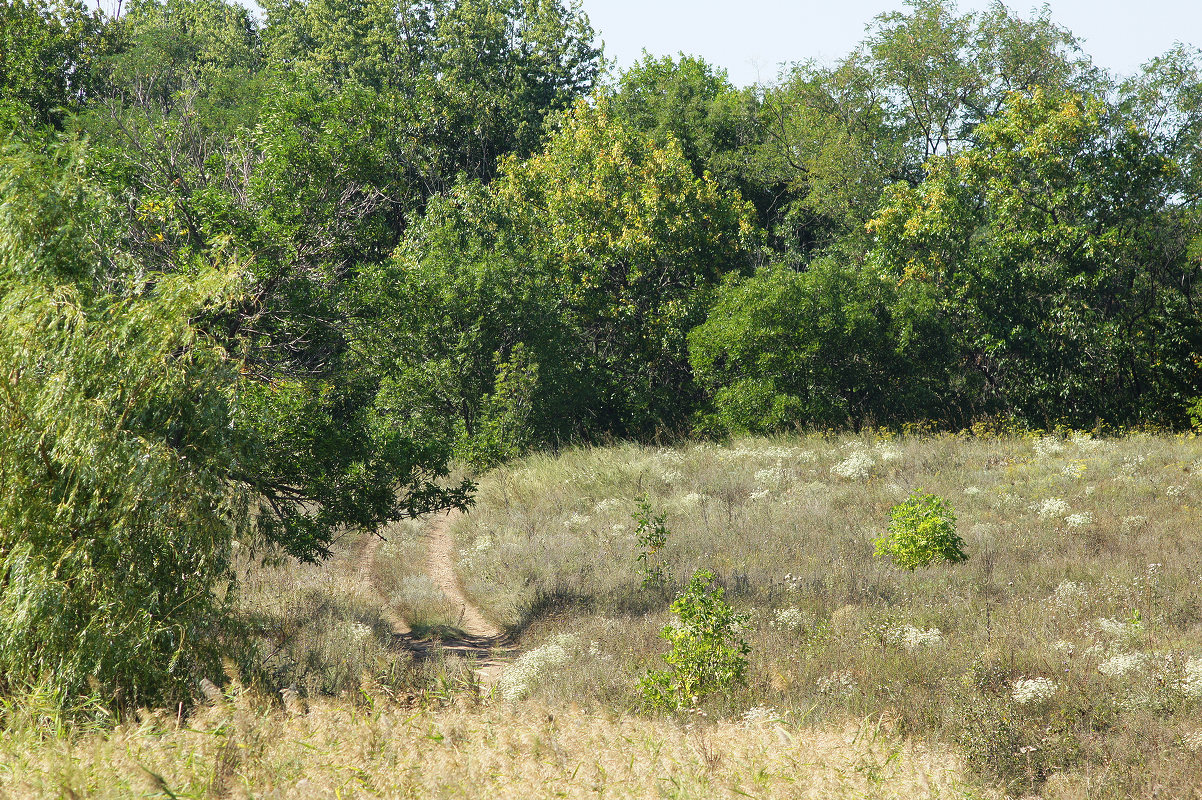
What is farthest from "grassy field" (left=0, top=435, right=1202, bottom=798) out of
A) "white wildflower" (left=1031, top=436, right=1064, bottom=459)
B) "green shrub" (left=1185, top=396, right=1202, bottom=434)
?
"green shrub" (left=1185, top=396, right=1202, bottom=434)

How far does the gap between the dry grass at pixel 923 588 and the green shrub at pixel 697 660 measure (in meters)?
0.27

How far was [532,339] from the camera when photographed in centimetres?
2267

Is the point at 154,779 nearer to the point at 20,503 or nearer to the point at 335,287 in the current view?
the point at 20,503

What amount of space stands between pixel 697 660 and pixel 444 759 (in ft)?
9.83

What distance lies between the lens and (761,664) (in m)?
8.19

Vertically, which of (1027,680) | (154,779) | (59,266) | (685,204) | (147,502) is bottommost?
(1027,680)

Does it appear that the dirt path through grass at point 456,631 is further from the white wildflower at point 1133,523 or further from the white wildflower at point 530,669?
the white wildflower at point 1133,523

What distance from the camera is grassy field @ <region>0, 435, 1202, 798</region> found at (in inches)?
208

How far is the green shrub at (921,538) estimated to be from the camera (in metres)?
10.9

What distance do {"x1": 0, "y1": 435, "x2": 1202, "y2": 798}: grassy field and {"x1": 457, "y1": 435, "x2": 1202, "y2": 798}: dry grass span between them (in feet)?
0.12

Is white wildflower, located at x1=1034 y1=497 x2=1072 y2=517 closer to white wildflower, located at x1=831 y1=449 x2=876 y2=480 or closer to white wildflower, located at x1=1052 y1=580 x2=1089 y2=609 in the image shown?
white wildflower, located at x1=1052 y1=580 x2=1089 y2=609

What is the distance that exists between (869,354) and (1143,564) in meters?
13.4

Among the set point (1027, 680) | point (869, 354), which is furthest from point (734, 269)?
point (1027, 680)

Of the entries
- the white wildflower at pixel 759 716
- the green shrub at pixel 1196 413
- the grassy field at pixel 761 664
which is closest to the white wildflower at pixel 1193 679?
the grassy field at pixel 761 664
